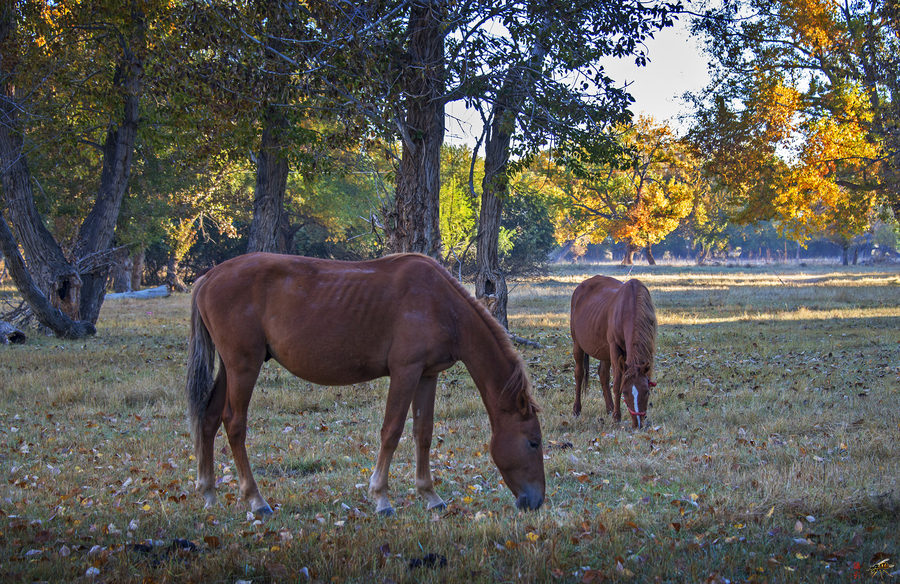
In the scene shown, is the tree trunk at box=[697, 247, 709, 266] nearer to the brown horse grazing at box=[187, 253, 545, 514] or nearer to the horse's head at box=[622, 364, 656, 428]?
the horse's head at box=[622, 364, 656, 428]

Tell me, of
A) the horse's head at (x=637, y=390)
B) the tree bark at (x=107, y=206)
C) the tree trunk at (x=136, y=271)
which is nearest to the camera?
the horse's head at (x=637, y=390)

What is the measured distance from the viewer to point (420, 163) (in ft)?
35.6

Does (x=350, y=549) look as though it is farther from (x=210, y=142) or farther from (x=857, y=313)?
(x=857, y=313)

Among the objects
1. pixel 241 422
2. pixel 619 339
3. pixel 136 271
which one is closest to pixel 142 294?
pixel 136 271

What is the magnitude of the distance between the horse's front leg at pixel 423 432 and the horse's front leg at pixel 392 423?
0.25 m

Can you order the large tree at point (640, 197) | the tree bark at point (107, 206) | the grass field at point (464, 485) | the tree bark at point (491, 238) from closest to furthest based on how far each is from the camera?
the grass field at point (464, 485) < the tree bark at point (491, 238) < the tree bark at point (107, 206) < the large tree at point (640, 197)

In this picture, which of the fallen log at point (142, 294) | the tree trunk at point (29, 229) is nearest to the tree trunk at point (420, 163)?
the tree trunk at point (29, 229)

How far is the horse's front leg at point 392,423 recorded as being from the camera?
4.70 m

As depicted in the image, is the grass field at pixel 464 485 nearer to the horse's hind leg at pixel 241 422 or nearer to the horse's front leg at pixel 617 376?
the horse's hind leg at pixel 241 422

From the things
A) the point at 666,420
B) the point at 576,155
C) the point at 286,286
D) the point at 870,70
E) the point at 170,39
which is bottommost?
the point at 666,420

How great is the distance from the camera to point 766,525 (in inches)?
168

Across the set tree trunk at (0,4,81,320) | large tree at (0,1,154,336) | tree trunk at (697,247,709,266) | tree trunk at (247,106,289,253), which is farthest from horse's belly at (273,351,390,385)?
tree trunk at (697,247,709,266)

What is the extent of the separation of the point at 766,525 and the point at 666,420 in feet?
12.0

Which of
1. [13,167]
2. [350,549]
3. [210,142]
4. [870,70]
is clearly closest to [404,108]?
[210,142]
